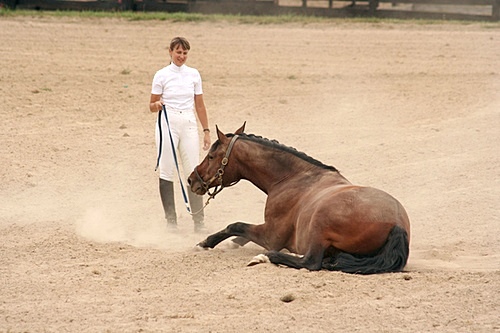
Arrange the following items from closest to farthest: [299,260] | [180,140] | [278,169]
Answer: [299,260] → [278,169] → [180,140]

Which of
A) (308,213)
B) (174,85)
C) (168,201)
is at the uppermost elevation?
(174,85)

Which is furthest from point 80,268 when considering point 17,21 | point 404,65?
point 17,21

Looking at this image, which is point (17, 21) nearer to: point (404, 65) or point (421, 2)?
point (404, 65)

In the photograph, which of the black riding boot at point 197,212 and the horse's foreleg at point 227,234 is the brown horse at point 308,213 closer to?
the horse's foreleg at point 227,234

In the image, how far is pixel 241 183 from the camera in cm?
1258

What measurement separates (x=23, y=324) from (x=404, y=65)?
43.5 ft

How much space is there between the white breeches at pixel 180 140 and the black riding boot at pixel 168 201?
3.1 inches

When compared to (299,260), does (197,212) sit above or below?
below

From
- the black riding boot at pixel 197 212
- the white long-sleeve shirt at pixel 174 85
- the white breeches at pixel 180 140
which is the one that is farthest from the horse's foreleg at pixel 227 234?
the white long-sleeve shirt at pixel 174 85

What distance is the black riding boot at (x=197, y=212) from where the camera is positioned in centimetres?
1047

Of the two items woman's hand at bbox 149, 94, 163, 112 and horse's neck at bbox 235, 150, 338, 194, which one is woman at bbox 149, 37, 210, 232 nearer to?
woman's hand at bbox 149, 94, 163, 112

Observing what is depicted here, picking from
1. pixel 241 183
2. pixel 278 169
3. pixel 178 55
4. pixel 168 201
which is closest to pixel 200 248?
pixel 278 169

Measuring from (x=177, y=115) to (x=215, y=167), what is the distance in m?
1.05

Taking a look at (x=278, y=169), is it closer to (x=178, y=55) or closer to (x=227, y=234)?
(x=227, y=234)
